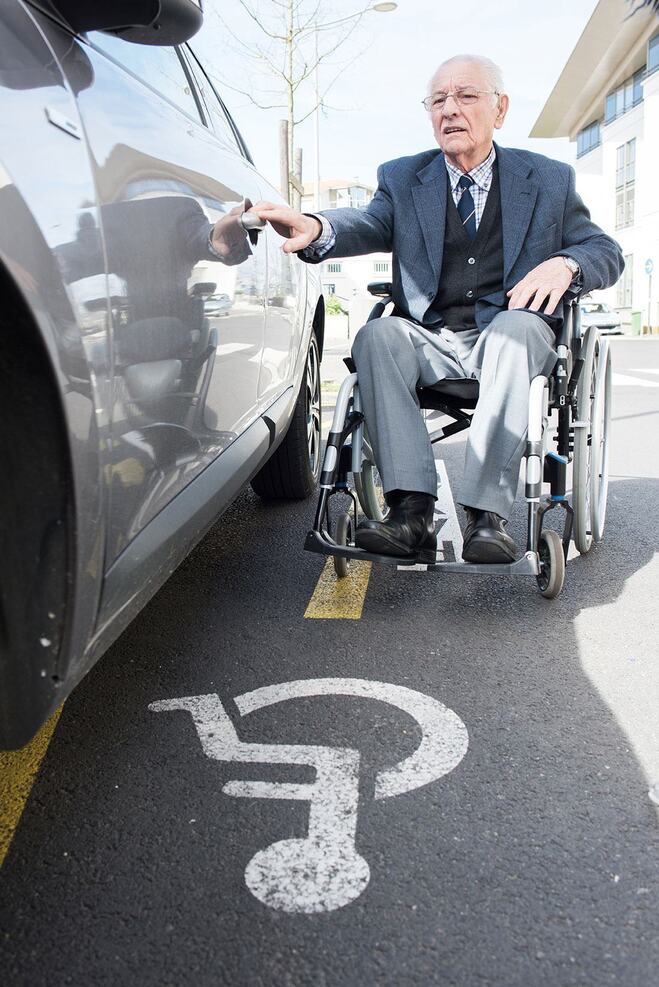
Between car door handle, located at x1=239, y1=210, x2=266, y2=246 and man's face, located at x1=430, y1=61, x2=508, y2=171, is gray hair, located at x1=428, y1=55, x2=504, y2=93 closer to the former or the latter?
man's face, located at x1=430, y1=61, x2=508, y2=171

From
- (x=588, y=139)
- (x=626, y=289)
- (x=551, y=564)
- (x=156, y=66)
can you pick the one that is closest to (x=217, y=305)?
(x=156, y=66)

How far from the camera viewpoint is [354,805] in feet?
5.68

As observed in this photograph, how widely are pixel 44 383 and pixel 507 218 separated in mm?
2306

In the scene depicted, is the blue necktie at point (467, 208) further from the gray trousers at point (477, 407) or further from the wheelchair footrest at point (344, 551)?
the wheelchair footrest at point (344, 551)

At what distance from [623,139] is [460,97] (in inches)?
1703

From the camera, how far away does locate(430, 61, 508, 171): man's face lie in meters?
3.00

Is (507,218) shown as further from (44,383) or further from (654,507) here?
(44,383)

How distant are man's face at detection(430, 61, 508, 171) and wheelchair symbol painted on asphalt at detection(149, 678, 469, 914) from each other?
1823mm

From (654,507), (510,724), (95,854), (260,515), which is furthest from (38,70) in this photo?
(654,507)

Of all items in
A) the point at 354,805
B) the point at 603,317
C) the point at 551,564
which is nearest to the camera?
the point at 354,805

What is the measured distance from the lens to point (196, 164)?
2021 millimetres

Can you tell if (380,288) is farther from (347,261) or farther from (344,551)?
(347,261)

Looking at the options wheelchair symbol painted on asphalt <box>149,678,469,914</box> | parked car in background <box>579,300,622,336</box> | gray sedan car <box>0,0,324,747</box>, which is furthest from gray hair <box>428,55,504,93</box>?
parked car in background <box>579,300,622,336</box>

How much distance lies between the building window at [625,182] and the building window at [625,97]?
1588 millimetres
